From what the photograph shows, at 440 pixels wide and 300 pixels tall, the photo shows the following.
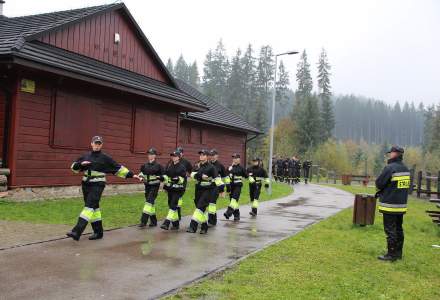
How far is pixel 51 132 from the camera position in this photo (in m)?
13.7

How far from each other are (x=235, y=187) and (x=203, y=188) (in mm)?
2390

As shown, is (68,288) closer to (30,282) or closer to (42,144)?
(30,282)

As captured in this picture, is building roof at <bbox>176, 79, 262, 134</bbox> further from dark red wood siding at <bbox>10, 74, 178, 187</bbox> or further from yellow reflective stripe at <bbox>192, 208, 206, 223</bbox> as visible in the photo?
yellow reflective stripe at <bbox>192, 208, 206, 223</bbox>

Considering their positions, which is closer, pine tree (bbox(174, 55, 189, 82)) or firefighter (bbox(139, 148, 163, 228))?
firefighter (bbox(139, 148, 163, 228))

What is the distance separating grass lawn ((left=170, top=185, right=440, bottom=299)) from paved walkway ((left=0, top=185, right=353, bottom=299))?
0.47 m

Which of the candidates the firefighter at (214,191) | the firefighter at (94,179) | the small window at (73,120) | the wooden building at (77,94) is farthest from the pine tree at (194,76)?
the firefighter at (94,179)

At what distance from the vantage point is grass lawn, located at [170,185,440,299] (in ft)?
19.0

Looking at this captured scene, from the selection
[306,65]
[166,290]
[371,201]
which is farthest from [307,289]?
[306,65]

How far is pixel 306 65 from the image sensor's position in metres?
91.4

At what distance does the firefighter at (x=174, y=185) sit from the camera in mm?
10148

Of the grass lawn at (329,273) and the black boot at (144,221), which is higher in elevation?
the black boot at (144,221)

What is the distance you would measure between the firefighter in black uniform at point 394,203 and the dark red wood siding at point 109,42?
36.0ft

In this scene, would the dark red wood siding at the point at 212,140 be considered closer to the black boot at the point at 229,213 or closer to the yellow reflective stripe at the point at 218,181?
the black boot at the point at 229,213

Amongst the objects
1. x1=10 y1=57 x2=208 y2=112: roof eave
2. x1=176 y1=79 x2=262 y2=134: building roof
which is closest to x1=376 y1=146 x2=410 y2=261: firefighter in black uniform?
x1=10 y1=57 x2=208 y2=112: roof eave
